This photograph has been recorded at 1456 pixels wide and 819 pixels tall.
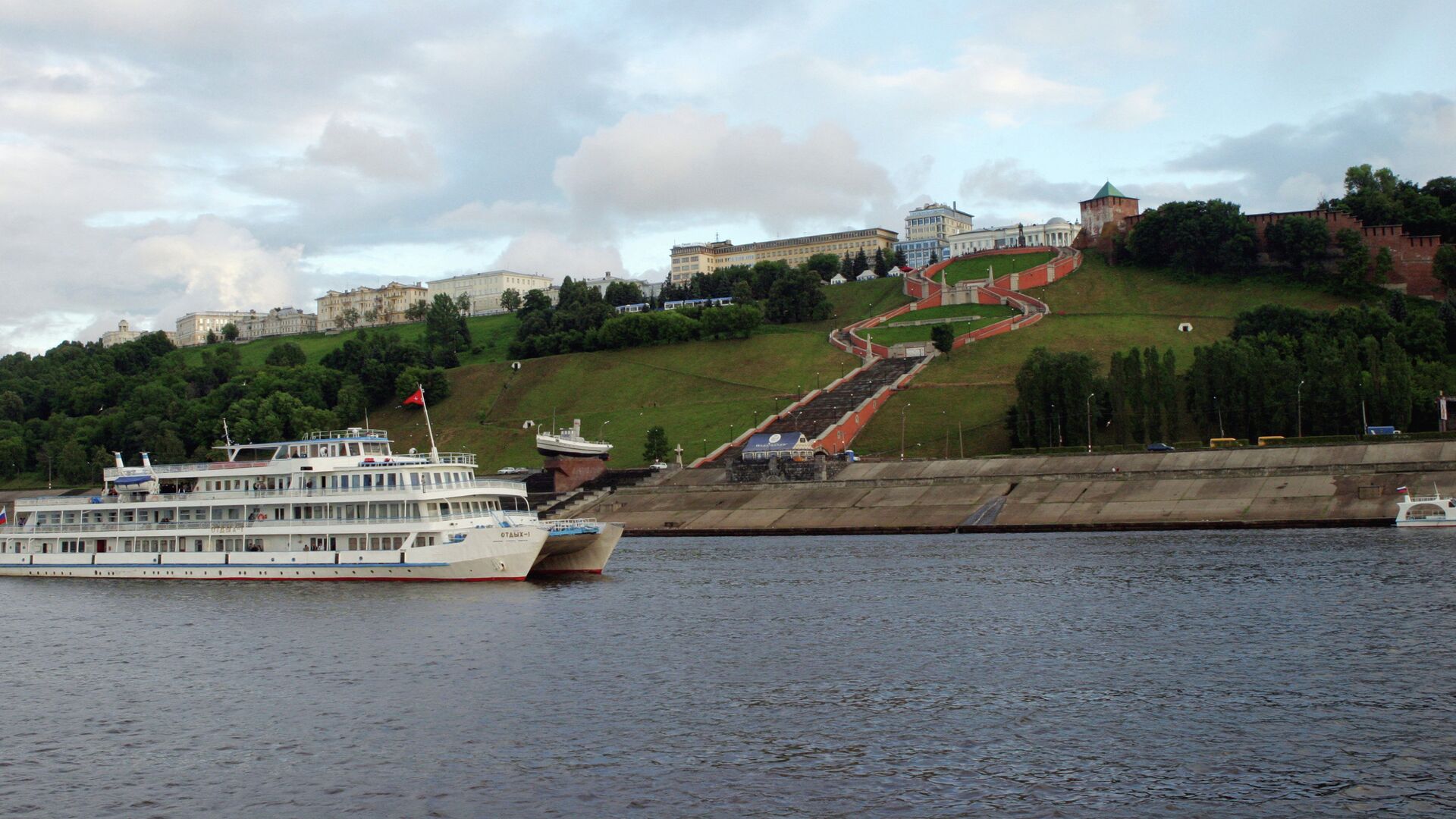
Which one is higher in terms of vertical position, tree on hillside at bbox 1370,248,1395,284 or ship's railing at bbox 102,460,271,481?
tree on hillside at bbox 1370,248,1395,284

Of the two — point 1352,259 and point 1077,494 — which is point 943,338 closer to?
point 1352,259

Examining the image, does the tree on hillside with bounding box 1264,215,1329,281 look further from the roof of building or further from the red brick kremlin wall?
the roof of building

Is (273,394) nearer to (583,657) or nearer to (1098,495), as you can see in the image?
(1098,495)

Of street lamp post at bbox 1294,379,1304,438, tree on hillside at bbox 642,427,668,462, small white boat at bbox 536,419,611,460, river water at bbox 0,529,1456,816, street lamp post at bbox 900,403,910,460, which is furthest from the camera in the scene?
tree on hillside at bbox 642,427,668,462

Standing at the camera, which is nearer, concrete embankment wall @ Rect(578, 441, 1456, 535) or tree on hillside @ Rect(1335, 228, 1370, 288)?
concrete embankment wall @ Rect(578, 441, 1456, 535)

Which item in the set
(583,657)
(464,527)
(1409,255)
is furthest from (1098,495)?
(1409,255)

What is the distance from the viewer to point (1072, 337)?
159750 millimetres

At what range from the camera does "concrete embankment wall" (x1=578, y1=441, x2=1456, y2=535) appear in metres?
87.6

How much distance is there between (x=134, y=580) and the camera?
76.3 meters

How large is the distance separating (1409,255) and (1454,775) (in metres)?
159

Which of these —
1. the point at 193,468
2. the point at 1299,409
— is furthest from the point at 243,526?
the point at 1299,409

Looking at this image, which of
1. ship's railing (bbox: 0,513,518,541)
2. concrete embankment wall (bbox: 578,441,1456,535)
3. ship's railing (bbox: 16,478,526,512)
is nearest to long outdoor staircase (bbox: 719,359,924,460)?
concrete embankment wall (bbox: 578,441,1456,535)

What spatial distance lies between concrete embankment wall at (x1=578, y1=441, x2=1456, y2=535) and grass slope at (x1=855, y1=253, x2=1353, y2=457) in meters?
18.5

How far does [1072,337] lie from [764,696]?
129m
